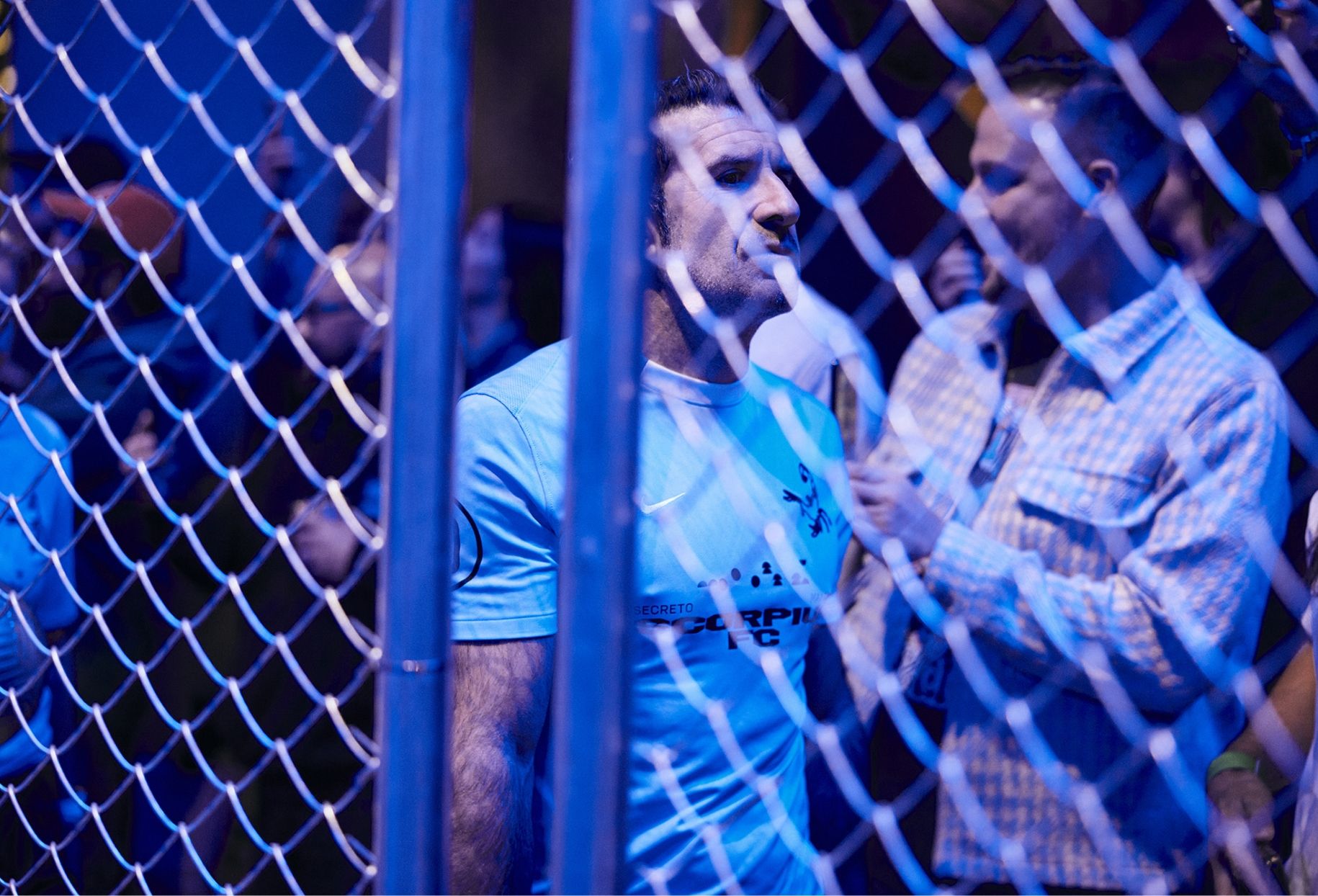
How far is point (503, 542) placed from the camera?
3.99 feet

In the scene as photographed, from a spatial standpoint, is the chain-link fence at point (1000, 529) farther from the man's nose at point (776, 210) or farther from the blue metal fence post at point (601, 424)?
the blue metal fence post at point (601, 424)

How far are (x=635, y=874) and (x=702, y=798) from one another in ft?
0.37

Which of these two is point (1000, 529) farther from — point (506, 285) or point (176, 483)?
point (506, 285)

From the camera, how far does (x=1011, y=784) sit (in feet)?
4.96

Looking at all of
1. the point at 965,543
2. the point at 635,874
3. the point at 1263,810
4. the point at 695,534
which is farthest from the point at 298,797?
the point at 1263,810

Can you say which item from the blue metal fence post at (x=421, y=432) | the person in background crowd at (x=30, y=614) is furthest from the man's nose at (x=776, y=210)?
the person in background crowd at (x=30, y=614)

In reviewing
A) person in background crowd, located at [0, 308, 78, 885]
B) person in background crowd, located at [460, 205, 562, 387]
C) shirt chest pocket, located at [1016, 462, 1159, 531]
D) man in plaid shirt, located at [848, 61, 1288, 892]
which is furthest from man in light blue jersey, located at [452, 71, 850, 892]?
person in background crowd, located at [0, 308, 78, 885]

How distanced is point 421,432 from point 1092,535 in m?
1.02

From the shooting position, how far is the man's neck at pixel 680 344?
146 centimetres

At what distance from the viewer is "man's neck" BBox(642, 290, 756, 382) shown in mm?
1456

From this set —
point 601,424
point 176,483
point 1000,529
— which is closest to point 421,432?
point 601,424

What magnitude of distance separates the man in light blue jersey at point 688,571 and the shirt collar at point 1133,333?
1.17 feet

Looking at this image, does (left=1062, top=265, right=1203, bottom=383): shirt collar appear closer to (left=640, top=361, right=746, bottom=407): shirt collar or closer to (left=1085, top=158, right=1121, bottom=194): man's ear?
(left=1085, top=158, right=1121, bottom=194): man's ear

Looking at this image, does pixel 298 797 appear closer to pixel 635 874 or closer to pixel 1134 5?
pixel 635 874
